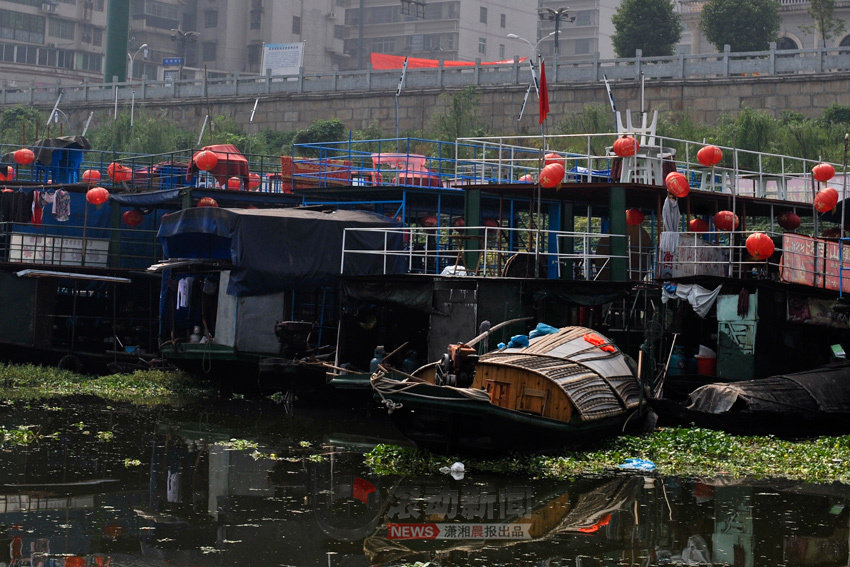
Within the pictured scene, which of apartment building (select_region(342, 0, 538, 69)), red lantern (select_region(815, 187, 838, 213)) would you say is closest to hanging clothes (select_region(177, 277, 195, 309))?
red lantern (select_region(815, 187, 838, 213))

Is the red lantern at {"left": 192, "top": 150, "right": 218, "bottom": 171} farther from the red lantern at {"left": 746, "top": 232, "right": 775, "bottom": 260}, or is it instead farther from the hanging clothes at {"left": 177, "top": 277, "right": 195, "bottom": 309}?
the red lantern at {"left": 746, "top": 232, "right": 775, "bottom": 260}

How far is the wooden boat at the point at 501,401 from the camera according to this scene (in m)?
15.6

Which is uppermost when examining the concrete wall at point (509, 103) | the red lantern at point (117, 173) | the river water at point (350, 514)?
the concrete wall at point (509, 103)

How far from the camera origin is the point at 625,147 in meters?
21.7

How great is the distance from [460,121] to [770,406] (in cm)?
3372

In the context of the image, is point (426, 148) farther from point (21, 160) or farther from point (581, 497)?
point (581, 497)

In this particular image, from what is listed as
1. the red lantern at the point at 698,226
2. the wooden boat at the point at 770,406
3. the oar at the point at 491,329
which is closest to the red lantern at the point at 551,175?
the oar at the point at 491,329

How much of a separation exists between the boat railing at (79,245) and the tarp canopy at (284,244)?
604 centimetres

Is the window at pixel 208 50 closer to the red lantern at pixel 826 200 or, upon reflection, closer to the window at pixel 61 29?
the window at pixel 61 29

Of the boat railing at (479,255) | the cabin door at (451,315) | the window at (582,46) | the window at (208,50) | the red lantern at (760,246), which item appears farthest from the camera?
the window at (582,46)

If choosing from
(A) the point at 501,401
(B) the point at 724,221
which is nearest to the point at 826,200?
(B) the point at 724,221

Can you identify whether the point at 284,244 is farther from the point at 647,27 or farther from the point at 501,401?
the point at 647,27

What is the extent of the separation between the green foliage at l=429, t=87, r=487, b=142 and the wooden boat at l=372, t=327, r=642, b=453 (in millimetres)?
32655

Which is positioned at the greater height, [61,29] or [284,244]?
[61,29]
